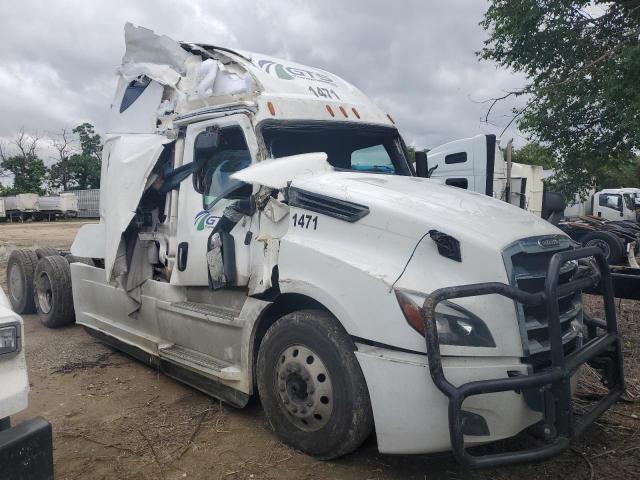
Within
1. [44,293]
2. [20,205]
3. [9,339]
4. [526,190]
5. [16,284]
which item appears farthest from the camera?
[20,205]

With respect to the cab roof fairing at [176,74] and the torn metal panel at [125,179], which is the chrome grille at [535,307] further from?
the torn metal panel at [125,179]

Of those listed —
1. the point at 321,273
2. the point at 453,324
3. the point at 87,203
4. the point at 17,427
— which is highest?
the point at 87,203

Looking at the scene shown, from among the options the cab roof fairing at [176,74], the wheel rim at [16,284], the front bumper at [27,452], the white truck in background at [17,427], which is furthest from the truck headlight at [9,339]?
the wheel rim at [16,284]

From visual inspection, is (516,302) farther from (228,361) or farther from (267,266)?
(228,361)

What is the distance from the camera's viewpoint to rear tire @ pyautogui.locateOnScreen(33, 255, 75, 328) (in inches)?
268

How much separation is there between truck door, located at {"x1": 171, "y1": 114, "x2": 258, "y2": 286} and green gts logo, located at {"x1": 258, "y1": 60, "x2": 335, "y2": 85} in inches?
28.1

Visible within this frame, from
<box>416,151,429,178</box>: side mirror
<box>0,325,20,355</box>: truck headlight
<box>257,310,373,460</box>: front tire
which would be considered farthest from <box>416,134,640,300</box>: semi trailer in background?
<box>0,325,20,355</box>: truck headlight

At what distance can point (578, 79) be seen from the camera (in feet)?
29.6

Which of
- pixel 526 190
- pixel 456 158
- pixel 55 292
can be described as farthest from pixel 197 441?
pixel 526 190

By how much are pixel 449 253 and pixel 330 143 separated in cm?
200

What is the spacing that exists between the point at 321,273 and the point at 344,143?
1.82m

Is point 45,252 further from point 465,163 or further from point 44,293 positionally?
point 465,163

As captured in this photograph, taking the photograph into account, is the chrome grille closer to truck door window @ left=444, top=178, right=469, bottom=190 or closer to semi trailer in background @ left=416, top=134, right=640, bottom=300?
semi trailer in background @ left=416, top=134, right=640, bottom=300

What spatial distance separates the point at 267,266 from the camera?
3.64m
